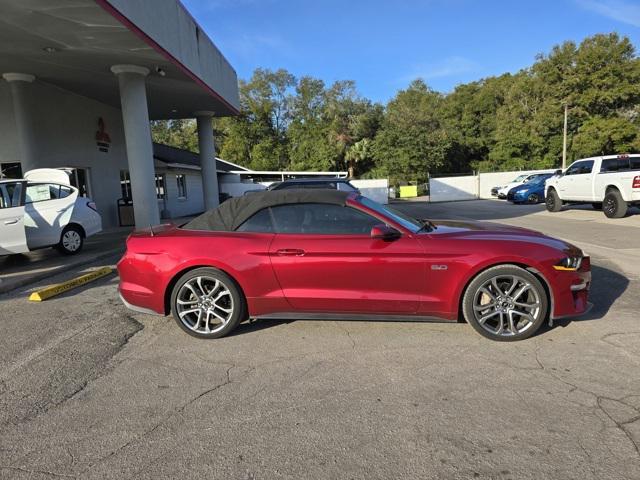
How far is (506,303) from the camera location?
4.09m

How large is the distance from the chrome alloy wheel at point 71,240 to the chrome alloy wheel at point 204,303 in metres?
6.88

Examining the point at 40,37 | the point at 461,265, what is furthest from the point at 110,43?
the point at 461,265

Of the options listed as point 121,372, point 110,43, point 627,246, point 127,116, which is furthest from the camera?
point 127,116

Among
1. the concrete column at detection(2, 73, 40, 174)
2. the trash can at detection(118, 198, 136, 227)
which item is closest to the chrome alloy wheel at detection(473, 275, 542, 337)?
the concrete column at detection(2, 73, 40, 174)

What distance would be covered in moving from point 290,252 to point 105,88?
43.5 feet

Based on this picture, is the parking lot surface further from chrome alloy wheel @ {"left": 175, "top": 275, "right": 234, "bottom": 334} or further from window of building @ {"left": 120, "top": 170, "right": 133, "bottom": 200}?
window of building @ {"left": 120, "top": 170, "right": 133, "bottom": 200}

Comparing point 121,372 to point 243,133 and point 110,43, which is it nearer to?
point 110,43

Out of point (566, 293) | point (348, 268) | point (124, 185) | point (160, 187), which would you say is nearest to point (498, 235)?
point (566, 293)

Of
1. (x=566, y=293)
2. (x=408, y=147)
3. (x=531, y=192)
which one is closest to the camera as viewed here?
(x=566, y=293)

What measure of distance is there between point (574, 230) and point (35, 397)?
39.0 ft

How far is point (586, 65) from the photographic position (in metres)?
39.8

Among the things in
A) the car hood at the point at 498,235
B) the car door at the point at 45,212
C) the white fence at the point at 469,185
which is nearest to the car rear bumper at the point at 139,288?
the car hood at the point at 498,235

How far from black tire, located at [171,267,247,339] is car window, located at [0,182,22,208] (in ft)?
21.5

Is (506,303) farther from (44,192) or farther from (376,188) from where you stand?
(376,188)
